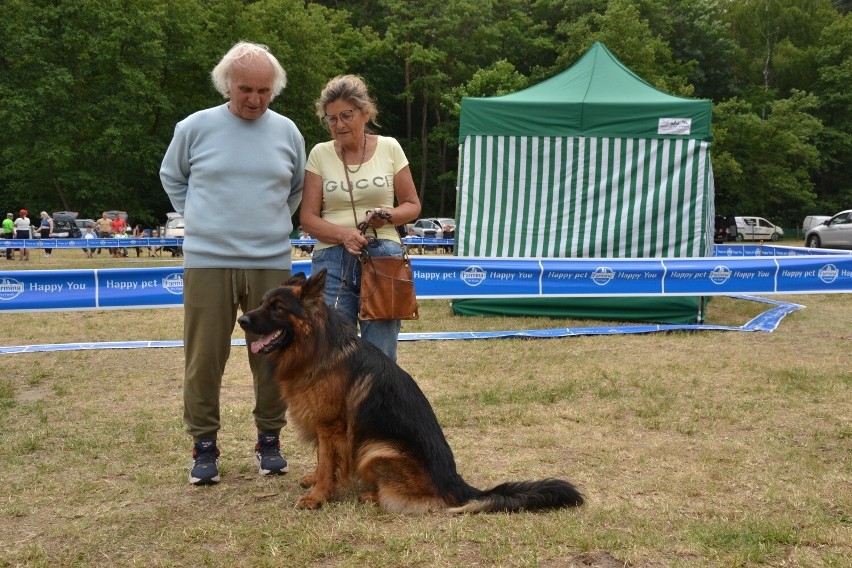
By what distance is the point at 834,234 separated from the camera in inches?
1170

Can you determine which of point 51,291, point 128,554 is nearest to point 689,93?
point 51,291

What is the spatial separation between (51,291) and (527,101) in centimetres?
655

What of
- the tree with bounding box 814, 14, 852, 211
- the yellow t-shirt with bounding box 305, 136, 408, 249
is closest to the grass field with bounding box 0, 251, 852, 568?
the yellow t-shirt with bounding box 305, 136, 408, 249

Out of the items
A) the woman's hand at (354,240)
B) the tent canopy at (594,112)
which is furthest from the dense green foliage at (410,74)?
the woman's hand at (354,240)

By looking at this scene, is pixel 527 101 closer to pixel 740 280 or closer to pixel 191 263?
pixel 740 280

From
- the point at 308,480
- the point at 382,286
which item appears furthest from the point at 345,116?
the point at 308,480

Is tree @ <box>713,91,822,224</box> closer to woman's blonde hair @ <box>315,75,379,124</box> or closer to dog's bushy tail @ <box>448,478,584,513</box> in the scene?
woman's blonde hair @ <box>315,75,379,124</box>

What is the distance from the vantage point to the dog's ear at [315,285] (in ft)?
11.8

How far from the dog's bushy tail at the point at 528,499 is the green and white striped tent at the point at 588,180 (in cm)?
713

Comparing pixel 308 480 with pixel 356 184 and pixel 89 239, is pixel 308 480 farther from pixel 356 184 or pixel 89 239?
pixel 89 239

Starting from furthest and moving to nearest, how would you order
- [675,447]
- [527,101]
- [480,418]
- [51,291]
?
[527,101] < [51,291] < [480,418] < [675,447]

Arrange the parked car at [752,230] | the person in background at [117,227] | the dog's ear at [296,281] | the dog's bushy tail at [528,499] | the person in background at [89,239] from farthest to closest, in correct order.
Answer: the parked car at [752,230], the person in background at [117,227], the person in background at [89,239], the dog's ear at [296,281], the dog's bushy tail at [528,499]

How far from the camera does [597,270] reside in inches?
368

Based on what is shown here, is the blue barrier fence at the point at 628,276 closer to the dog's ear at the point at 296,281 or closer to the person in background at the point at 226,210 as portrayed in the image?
the person in background at the point at 226,210
